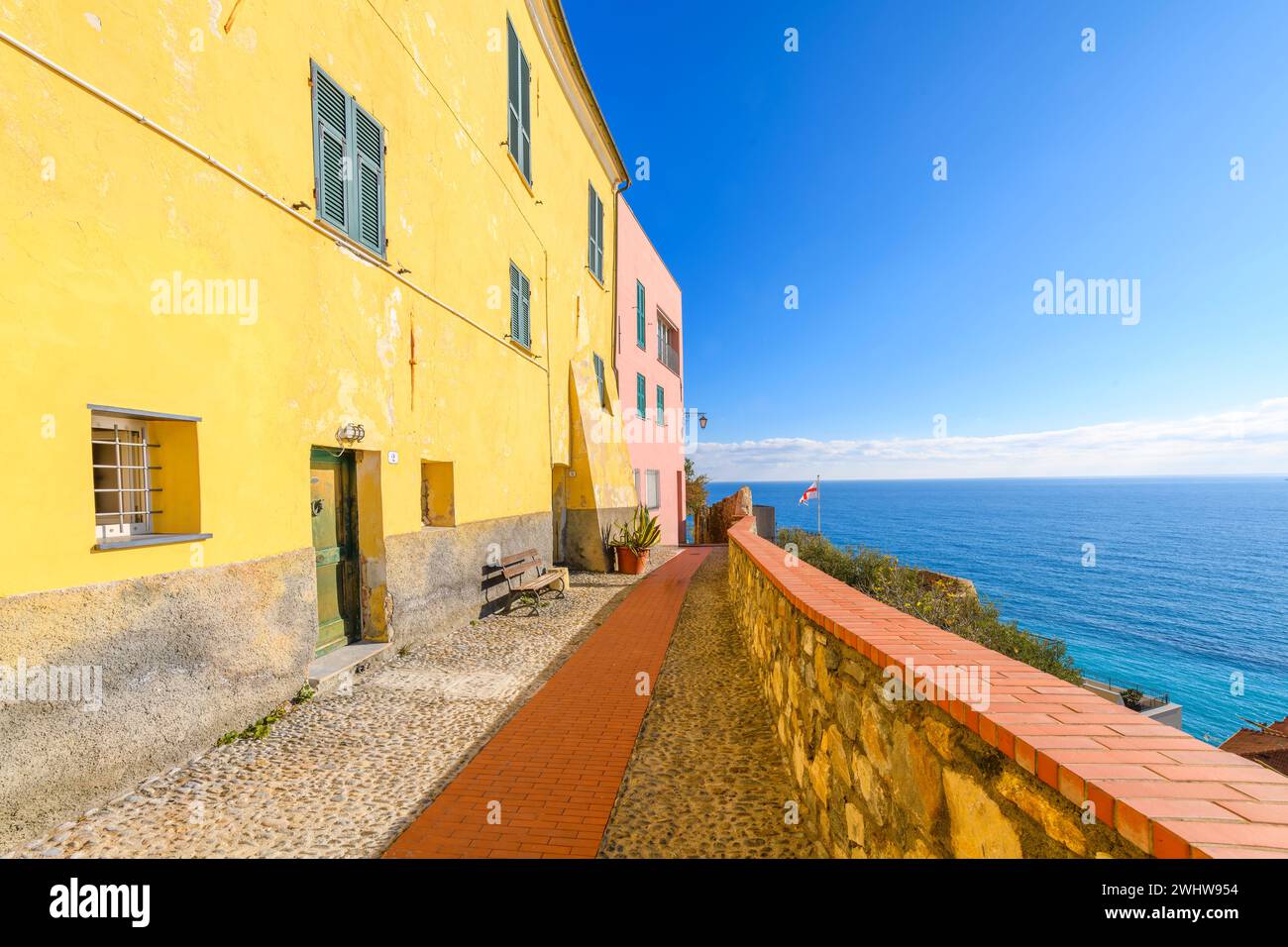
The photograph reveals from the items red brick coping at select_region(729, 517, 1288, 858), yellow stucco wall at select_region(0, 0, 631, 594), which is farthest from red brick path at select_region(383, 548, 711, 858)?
yellow stucco wall at select_region(0, 0, 631, 594)

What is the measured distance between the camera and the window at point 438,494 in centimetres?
753

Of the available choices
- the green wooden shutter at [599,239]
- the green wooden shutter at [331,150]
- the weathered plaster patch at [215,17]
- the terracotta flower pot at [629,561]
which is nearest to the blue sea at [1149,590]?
the terracotta flower pot at [629,561]

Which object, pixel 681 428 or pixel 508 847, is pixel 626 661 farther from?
pixel 681 428

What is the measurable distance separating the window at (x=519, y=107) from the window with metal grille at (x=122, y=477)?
24.9 ft

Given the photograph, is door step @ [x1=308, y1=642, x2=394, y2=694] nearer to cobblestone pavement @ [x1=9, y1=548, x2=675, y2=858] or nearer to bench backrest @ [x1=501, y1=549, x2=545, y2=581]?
cobblestone pavement @ [x1=9, y1=548, x2=675, y2=858]

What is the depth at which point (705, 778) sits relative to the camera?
3.81m

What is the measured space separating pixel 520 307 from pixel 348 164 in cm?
440

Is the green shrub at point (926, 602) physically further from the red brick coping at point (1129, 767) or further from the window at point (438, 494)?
the red brick coping at point (1129, 767)

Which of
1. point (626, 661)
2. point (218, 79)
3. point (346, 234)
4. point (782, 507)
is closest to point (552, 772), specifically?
point (626, 661)

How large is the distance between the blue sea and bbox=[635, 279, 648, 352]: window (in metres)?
26.8

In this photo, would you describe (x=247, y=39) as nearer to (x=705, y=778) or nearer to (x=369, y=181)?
(x=369, y=181)

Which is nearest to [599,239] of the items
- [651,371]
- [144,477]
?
[651,371]

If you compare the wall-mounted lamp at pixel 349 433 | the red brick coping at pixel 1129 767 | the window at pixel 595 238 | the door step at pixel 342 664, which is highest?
the window at pixel 595 238

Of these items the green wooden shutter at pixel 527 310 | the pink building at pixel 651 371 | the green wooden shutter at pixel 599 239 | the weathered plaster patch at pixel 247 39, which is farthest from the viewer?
the pink building at pixel 651 371
